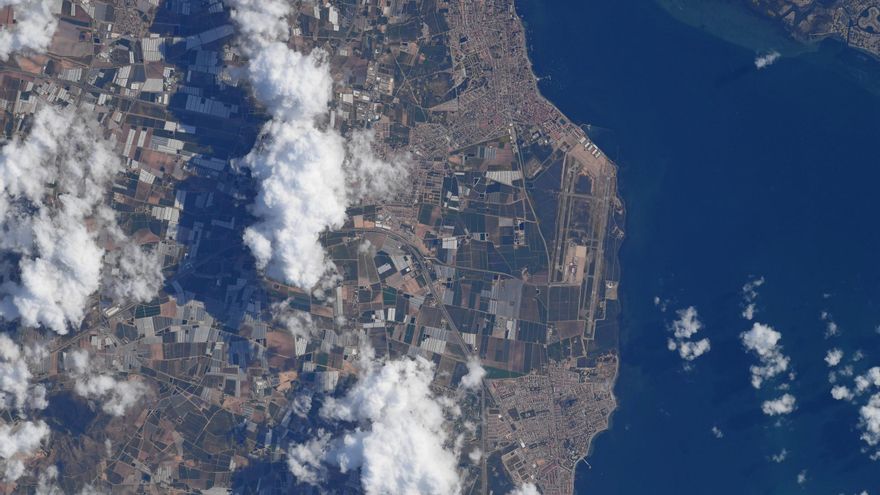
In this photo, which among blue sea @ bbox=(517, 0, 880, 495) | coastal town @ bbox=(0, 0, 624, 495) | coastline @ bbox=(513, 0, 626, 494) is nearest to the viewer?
blue sea @ bbox=(517, 0, 880, 495)

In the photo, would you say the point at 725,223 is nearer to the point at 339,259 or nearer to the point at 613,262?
the point at 613,262

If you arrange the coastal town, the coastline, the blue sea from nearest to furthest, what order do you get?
1. the blue sea
2. the coastal town
3. the coastline

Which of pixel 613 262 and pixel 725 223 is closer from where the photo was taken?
pixel 725 223

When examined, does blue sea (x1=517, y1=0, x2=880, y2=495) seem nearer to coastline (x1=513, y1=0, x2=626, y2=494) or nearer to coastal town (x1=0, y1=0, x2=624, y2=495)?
coastline (x1=513, y1=0, x2=626, y2=494)

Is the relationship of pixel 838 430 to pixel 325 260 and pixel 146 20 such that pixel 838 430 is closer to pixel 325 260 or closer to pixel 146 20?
pixel 325 260

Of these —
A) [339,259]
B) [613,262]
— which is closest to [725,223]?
[613,262]

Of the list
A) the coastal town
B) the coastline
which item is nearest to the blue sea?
the coastline

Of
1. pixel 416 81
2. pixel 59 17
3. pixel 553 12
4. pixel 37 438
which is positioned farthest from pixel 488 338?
pixel 59 17

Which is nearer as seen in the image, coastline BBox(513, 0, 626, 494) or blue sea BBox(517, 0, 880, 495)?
blue sea BBox(517, 0, 880, 495)
